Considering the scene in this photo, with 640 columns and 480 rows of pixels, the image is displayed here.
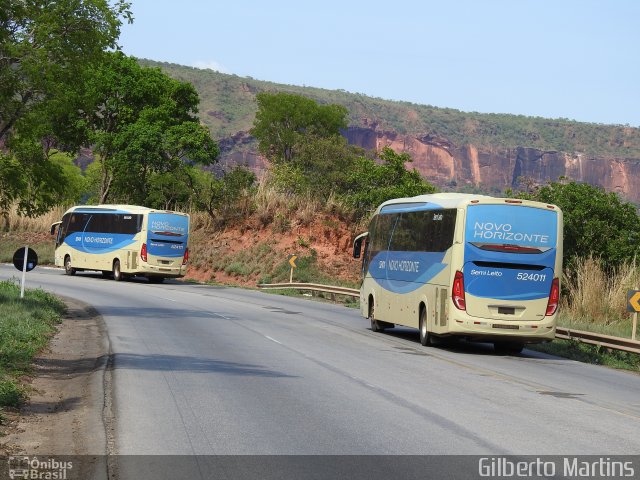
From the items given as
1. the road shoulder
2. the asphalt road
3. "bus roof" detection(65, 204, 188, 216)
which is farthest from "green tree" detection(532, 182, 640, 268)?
"bus roof" detection(65, 204, 188, 216)

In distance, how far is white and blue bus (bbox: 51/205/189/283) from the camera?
1925 inches

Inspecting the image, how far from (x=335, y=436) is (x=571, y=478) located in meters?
2.61

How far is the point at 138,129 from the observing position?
61156mm

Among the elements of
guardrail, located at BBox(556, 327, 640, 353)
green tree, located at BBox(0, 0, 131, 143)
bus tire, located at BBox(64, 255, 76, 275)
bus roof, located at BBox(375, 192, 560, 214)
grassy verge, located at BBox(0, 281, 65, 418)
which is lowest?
bus tire, located at BBox(64, 255, 76, 275)

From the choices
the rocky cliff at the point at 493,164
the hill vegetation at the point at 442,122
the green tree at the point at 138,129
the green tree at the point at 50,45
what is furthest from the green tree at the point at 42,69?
the rocky cliff at the point at 493,164

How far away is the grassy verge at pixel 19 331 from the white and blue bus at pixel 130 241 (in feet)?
59.3

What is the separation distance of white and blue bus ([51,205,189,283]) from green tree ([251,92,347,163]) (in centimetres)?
6123

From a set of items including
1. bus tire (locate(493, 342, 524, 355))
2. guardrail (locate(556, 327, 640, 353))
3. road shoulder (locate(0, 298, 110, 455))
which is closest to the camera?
road shoulder (locate(0, 298, 110, 455))

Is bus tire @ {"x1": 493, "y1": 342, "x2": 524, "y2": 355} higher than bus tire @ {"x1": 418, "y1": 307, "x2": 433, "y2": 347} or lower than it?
lower

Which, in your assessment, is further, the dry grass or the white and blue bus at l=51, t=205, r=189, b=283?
the white and blue bus at l=51, t=205, r=189, b=283

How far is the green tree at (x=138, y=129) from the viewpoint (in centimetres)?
6069

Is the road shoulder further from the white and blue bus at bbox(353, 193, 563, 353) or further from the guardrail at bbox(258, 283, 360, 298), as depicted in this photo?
the guardrail at bbox(258, 283, 360, 298)

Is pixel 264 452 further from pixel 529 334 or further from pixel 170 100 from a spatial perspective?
pixel 170 100

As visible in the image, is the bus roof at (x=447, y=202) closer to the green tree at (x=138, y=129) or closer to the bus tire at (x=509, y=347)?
the bus tire at (x=509, y=347)
